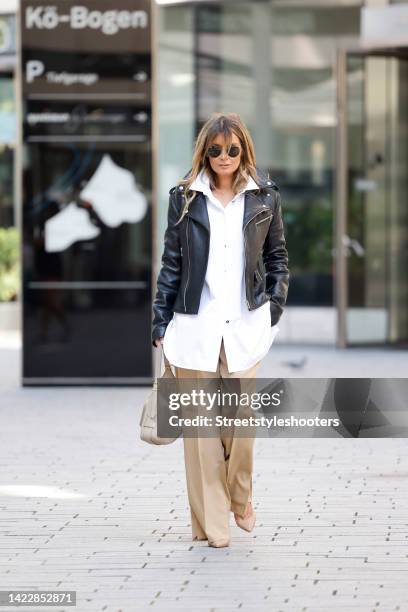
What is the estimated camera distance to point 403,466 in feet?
28.1

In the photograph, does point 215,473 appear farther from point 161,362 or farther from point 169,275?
point 169,275

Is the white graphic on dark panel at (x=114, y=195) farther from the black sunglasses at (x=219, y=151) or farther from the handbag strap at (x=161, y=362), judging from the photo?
the black sunglasses at (x=219, y=151)

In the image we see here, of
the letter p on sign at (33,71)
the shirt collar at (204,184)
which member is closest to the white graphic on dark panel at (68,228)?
the letter p on sign at (33,71)

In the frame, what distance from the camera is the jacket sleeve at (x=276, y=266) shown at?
21.0 feet

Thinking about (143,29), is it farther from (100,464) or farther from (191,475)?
(191,475)

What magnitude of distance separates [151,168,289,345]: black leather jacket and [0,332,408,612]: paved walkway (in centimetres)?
100

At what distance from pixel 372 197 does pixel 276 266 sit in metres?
9.79

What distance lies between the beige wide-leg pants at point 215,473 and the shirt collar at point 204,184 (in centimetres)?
68

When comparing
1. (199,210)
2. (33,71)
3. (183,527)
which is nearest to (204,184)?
(199,210)

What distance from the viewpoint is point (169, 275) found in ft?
20.8

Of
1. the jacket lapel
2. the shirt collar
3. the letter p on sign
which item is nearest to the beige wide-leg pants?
the jacket lapel

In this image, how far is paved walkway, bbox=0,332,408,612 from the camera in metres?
5.49

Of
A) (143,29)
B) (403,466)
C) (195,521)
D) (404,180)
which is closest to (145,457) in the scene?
(403,466)

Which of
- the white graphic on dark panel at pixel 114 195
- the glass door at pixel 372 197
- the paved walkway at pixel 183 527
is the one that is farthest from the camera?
the glass door at pixel 372 197
